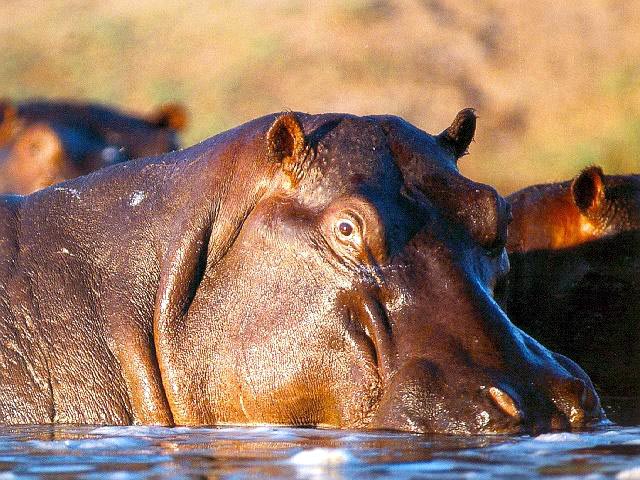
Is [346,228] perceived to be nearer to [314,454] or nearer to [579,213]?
[314,454]

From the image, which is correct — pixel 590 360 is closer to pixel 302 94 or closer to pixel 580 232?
pixel 580 232

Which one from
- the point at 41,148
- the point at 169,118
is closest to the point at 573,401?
the point at 41,148

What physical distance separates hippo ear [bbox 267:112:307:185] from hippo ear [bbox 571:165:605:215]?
2743mm

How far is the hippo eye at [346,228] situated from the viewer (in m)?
5.93

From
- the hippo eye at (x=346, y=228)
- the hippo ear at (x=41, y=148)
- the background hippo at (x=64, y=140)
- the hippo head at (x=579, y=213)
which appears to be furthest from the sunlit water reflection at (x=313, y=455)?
the hippo ear at (x=41, y=148)

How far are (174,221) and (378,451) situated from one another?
1.77 m

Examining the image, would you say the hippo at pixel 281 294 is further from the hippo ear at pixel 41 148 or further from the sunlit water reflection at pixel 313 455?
the hippo ear at pixel 41 148

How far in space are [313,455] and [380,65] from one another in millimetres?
28311

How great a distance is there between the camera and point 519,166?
26672 millimetres

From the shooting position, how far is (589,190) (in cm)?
856

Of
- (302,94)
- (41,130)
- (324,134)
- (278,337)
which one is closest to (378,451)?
(278,337)

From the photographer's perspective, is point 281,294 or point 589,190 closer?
point 281,294

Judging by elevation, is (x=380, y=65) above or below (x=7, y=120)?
above

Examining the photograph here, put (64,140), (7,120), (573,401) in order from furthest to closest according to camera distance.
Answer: (7,120) < (64,140) < (573,401)
